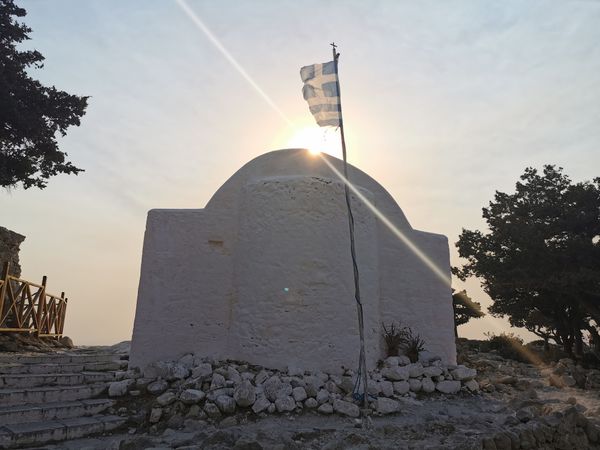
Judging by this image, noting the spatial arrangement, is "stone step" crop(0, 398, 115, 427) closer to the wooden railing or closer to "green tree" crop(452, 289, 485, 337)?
the wooden railing

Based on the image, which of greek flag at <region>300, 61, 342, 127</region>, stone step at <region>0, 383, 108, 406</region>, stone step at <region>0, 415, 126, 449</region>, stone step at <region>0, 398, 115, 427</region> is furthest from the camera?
greek flag at <region>300, 61, 342, 127</region>

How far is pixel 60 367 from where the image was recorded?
7.21 metres

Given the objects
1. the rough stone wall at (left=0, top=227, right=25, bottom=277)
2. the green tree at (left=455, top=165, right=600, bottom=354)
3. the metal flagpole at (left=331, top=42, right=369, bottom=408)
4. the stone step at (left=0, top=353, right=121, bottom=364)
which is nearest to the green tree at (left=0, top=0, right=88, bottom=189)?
the rough stone wall at (left=0, top=227, right=25, bottom=277)

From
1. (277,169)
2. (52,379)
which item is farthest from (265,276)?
(52,379)

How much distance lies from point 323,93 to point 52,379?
20.9 feet

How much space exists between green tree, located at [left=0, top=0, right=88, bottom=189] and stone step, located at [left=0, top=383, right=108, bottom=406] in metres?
9.46

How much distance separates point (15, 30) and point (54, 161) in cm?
452

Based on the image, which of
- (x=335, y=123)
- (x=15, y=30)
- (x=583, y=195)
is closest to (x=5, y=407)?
(x=335, y=123)

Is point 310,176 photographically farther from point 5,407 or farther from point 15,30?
point 15,30

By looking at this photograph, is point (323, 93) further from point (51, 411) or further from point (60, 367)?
point (60, 367)

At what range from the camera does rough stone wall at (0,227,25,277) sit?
1278 centimetres

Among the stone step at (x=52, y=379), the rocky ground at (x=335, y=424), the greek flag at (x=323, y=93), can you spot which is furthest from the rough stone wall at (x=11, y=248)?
the greek flag at (x=323, y=93)

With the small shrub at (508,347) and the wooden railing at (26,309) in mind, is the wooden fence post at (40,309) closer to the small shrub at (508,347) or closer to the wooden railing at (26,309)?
the wooden railing at (26,309)

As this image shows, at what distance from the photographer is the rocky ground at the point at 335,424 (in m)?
5.13
